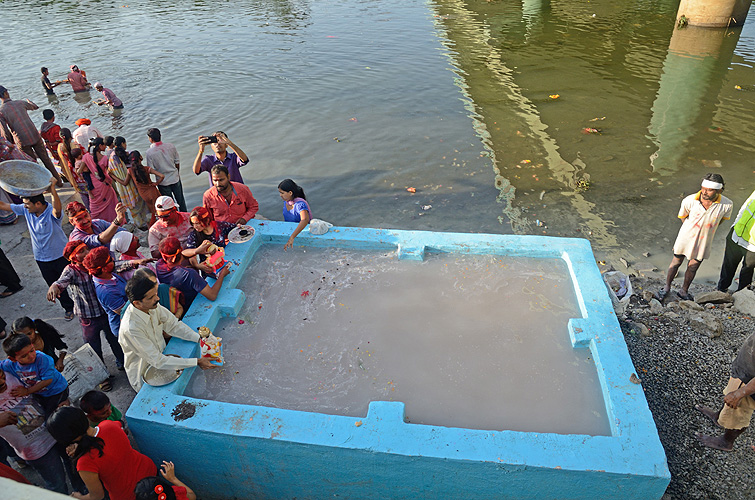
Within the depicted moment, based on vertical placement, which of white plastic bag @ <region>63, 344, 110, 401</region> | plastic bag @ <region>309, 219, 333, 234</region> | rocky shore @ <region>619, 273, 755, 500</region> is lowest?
rocky shore @ <region>619, 273, 755, 500</region>

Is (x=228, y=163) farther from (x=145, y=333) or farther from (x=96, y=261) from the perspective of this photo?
(x=145, y=333)

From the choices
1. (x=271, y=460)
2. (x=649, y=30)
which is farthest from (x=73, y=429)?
(x=649, y=30)

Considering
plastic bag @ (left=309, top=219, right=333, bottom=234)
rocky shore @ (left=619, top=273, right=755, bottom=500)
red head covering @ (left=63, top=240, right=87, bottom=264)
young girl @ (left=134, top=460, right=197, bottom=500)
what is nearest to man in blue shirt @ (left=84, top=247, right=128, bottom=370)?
red head covering @ (left=63, top=240, right=87, bottom=264)

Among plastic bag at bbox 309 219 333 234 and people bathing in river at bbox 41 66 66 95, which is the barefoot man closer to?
plastic bag at bbox 309 219 333 234

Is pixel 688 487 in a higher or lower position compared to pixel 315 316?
lower

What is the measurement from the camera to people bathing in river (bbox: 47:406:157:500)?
3.05 metres

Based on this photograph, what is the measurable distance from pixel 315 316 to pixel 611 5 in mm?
24917

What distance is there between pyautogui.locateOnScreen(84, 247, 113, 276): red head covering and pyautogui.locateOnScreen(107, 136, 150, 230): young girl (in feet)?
10.6

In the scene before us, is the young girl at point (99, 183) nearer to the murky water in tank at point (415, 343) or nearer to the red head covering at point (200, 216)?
the red head covering at point (200, 216)

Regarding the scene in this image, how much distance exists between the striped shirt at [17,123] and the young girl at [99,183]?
10.1 ft

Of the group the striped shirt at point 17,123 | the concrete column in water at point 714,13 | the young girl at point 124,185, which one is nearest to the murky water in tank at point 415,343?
the young girl at point 124,185

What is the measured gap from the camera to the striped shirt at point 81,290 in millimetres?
4512

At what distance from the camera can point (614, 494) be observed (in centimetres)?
341

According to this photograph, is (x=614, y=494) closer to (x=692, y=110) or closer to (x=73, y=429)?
(x=73, y=429)
